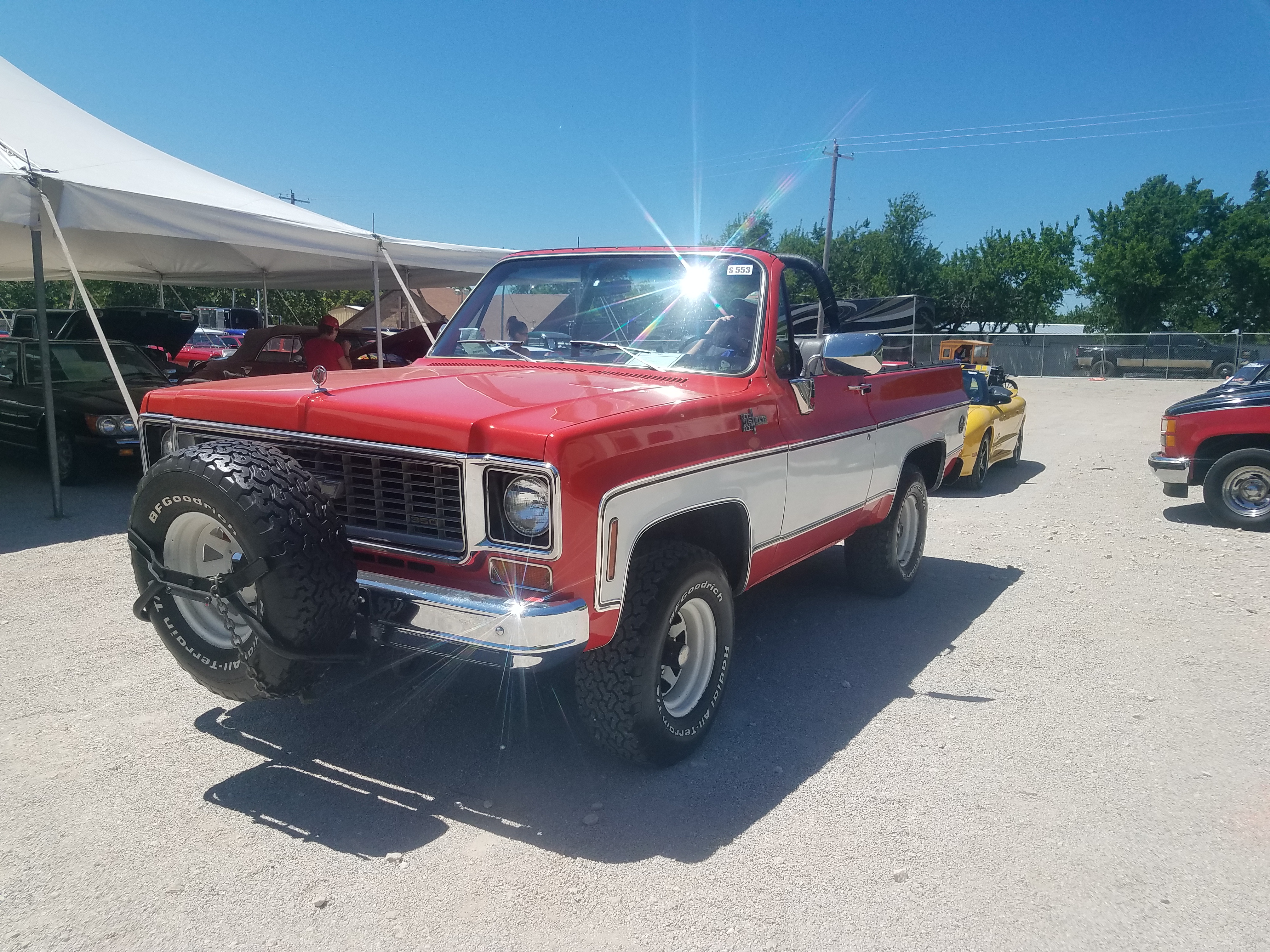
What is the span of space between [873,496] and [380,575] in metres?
3.22

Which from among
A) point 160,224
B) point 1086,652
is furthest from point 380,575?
point 160,224

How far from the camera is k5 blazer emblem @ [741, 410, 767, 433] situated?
3795 mm

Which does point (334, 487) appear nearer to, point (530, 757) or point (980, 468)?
point (530, 757)

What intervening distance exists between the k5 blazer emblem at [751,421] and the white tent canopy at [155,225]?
677 centimetres

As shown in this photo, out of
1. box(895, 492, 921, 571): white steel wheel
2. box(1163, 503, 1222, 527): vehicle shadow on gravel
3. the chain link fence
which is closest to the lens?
box(895, 492, 921, 571): white steel wheel

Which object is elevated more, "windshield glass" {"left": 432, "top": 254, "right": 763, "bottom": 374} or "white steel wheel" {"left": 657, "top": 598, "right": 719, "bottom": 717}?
"windshield glass" {"left": 432, "top": 254, "right": 763, "bottom": 374}

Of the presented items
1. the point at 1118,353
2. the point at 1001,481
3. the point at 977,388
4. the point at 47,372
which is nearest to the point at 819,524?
the point at 47,372

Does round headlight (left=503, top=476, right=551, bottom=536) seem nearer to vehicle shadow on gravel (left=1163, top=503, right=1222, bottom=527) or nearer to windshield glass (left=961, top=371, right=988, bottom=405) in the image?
vehicle shadow on gravel (left=1163, top=503, right=1222, bottom=527)

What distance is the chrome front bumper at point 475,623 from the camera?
110 inches

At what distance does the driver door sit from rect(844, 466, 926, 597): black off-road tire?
66 centimetres

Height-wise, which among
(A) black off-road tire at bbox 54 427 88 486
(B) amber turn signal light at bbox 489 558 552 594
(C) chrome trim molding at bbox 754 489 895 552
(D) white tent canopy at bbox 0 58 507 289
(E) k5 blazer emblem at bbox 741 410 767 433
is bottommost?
(A) black off-road tire at bbox 54 427 88 486

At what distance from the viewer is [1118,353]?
1394 inches

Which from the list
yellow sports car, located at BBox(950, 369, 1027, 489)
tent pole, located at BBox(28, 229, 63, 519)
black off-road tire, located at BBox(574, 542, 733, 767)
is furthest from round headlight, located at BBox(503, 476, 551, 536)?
yellow sports car, located at BBox(950, 369, 1027, 489)

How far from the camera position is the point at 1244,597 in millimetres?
6191
